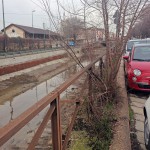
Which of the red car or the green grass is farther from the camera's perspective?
the red car

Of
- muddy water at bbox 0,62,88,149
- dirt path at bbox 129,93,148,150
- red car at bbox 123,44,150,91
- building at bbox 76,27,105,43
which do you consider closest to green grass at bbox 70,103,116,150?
dirt path at bbox 129,93,148,150

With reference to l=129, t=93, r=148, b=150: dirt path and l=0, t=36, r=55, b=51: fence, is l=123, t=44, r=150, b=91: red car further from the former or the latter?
l=0, t=36, r=55, b=51: fence

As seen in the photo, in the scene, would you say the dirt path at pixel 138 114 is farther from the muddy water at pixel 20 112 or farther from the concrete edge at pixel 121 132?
the muddy water at pixel 20 112

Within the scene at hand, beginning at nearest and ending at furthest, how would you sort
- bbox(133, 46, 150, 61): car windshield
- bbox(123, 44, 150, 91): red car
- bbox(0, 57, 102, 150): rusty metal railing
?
bbox(0, 57, 102, 150): rusty metal railing, bbox(123, 44, 150, 91): red car, bbox(133, 46, 150, 61): car windshield

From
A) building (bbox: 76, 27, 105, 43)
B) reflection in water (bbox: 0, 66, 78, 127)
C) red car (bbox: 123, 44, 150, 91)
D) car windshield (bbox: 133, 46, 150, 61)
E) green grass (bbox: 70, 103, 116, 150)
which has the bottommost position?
reflection in water (bbox: 0, 66, 78, 127)

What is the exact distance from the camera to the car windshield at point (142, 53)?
29.6 feet

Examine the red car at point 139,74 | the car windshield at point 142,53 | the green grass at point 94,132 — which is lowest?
the green grass at point 94,132

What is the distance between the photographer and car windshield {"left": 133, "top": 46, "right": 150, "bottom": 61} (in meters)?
9.01

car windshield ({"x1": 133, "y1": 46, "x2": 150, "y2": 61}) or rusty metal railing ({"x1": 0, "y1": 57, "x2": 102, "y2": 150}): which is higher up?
car windshield ({"x1": 133, "y1": 46, "x2": 150, "y2": 61})

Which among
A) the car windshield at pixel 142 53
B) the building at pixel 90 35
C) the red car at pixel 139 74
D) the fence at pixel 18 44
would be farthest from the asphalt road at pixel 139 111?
the fence at pixel 18 44

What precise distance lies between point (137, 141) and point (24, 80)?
42.5 ft

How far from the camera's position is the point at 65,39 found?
5.56m

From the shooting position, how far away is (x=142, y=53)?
30.5 ft

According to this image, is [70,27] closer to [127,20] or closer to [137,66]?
[127,20]
